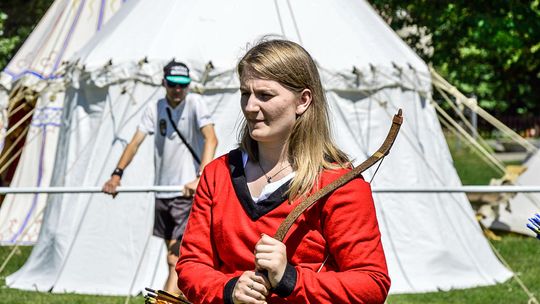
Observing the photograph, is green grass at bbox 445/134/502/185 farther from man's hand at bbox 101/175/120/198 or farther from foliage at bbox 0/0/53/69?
man's hand at bbox 101/175/120/198

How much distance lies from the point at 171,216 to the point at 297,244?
4772 millimetres

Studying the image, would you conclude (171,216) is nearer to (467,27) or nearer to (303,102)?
(303,102)

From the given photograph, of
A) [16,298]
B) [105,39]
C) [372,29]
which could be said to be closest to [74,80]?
[105,39]

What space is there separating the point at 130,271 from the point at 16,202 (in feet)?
13.8

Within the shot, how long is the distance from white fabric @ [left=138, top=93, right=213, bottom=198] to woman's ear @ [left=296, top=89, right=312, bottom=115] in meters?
4.41

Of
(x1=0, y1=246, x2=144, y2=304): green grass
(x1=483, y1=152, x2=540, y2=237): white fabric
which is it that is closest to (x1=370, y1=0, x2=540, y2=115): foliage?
(x1=483, y1=152, x2=540, y2=237): white fabric

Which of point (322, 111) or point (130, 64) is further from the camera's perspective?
point (130, 64)

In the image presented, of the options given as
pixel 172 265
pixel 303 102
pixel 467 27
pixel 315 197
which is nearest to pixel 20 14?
pixel 467 27

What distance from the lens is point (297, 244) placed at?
10.6 feet

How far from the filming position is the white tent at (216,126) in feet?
31.1

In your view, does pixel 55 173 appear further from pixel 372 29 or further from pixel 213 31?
pixel 372 29

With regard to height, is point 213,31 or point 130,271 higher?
point 213,31

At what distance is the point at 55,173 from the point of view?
10367mm

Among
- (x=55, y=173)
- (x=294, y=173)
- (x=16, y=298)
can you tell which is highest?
(x=294, y=173)
